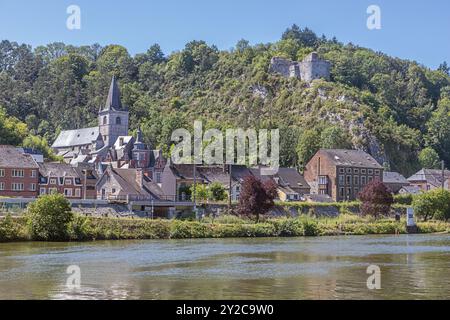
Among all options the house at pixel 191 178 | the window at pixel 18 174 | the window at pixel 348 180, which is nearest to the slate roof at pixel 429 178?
the window at pixel 348 180

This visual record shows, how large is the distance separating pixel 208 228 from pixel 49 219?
1793 centimetres

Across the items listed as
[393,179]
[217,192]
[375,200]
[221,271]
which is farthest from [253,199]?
[393,179]

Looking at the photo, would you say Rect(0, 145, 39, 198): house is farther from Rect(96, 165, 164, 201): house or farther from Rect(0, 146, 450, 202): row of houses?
Rect(96, 165, 164, 201): house

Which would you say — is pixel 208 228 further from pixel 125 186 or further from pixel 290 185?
pixel 290 185

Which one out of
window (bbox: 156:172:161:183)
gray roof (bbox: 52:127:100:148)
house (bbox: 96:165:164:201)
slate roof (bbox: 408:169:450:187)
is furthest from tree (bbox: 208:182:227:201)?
gray roof (bbox: 52:127:100:148)

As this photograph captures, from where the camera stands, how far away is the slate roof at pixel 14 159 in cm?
9294

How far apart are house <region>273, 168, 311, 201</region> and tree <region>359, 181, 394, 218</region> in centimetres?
1766

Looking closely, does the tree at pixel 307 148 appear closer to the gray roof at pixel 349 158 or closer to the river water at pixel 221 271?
the gray roof at pixel 349 158

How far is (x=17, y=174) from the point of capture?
309ft

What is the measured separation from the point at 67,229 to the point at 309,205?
43.1 m

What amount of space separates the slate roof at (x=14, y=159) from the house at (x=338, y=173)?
49206 mm
